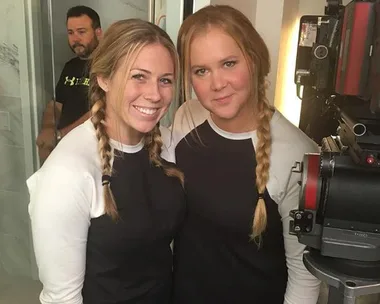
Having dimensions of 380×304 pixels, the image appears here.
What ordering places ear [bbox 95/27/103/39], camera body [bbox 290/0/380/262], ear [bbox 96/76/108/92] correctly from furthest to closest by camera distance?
ear [bbox 95/27/103/39] < ear [bbox 96/76/108/92] < camera body [bbox 290/0/380/262]

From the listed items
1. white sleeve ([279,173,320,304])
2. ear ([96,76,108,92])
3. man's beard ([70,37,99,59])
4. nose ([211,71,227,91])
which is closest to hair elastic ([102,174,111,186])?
ear ([96,76,108,92])

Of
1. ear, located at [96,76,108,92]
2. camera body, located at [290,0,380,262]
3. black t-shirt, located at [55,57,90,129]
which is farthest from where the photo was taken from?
black t-shirt, located at [55,57,90,129]

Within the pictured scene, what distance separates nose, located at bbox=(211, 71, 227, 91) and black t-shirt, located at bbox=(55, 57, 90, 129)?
1105mm

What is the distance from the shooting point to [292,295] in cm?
113

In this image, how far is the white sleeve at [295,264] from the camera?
1.08 meters

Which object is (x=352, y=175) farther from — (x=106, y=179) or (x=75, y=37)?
(x=75, y=37)

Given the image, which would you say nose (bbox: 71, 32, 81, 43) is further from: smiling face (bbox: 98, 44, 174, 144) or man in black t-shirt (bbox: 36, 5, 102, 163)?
smiling face (bbox: 98, 44, 174, 144)

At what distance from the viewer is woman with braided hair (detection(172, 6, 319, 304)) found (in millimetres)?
1067

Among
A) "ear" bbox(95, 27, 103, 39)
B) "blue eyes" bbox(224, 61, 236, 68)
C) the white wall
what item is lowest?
the white wall

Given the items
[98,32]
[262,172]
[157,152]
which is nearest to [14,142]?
[98,32]

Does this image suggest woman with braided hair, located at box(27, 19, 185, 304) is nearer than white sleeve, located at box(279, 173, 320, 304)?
Yes

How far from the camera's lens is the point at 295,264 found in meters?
1.12

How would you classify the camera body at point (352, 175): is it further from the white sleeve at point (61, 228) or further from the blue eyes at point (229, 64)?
the white sleeve at point (61, 228)

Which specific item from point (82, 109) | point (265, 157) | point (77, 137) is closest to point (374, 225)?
point (265, 157)
